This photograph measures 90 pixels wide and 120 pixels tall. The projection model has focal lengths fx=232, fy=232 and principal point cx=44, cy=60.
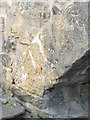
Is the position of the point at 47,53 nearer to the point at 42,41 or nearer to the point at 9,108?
Result: the point at 42,41

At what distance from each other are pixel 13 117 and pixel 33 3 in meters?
0.83

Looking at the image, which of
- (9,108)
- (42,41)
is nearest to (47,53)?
(42,41)

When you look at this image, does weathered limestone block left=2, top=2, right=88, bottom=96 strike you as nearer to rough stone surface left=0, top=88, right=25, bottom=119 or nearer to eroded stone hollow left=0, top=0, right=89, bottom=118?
eroded stone hollow left=0, top=0, right=89, bottom=118

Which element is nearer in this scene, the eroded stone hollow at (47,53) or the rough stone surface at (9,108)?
the eroded stone hollow at (47,53)

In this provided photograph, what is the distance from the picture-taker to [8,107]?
69.9 inches

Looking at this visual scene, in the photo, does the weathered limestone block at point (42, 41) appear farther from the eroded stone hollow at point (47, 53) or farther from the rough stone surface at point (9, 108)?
the rough stone surface at point (9, 108)

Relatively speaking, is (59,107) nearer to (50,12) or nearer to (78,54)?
(78,54)

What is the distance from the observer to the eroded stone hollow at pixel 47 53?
4.82 ft

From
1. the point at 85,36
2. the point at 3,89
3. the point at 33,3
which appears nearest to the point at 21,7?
the point at 33,3

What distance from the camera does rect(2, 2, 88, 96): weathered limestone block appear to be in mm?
1453

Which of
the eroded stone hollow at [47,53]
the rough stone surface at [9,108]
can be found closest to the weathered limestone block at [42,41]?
the eroded stone hollow at [47,53]

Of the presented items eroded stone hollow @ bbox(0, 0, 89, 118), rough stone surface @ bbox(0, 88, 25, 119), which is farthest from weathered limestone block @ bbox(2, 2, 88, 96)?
rough stone surface @ bbox(0, 88, 25, 119)

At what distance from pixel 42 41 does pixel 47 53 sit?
0.09 meters

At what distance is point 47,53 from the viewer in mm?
1622
